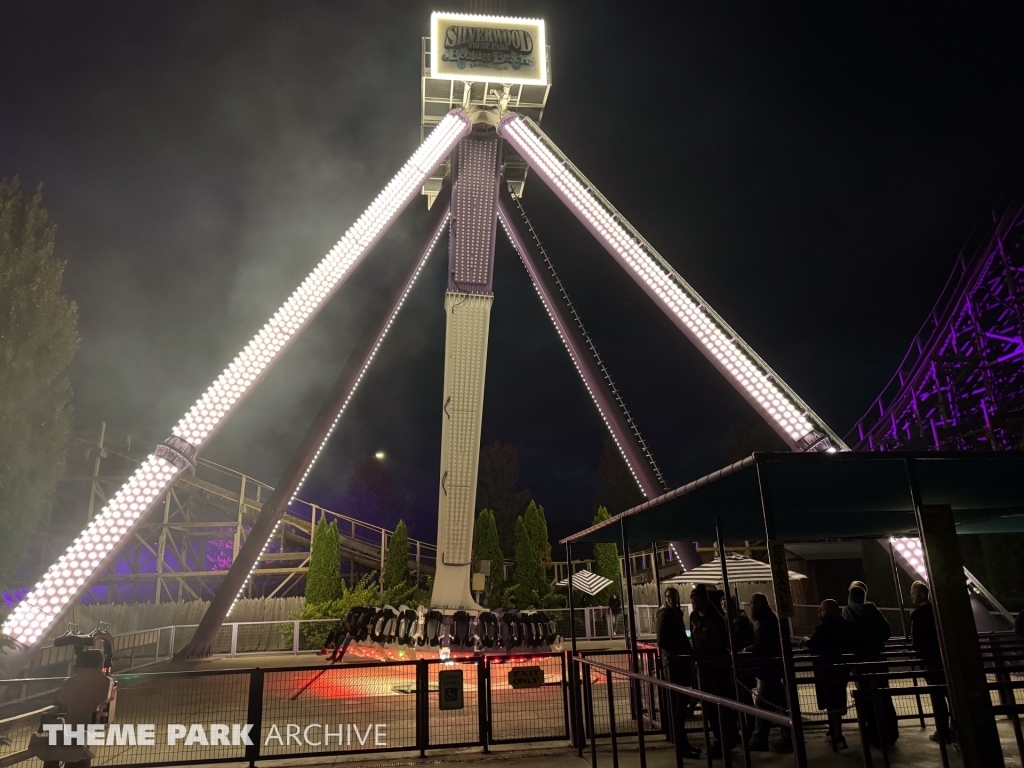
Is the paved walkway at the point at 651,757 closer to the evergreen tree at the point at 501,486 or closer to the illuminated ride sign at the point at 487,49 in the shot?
the illuminated ride sign at the point at 487,49

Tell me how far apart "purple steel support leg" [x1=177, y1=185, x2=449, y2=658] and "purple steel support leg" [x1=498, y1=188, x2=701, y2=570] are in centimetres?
329

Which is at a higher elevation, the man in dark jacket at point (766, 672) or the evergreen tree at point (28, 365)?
the evergreen tree at point (28, 365)

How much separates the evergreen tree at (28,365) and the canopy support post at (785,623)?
1511 cm

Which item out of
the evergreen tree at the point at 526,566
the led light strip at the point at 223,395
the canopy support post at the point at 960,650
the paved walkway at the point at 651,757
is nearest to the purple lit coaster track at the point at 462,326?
the led light strip at the point at 223,395

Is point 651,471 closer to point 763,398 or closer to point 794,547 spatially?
point 763,398

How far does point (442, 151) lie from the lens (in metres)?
18.5

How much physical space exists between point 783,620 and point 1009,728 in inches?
284

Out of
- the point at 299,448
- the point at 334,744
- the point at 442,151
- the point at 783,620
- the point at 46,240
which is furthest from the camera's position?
the point at 442,151

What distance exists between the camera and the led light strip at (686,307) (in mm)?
12688

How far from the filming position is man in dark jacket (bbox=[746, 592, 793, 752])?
7.59 metres

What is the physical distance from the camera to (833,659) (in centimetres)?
755

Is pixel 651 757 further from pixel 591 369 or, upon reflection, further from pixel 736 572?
pixel 591 369

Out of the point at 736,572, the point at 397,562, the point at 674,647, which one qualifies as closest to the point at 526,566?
the point at 397,562

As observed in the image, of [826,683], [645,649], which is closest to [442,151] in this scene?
[645,649]
